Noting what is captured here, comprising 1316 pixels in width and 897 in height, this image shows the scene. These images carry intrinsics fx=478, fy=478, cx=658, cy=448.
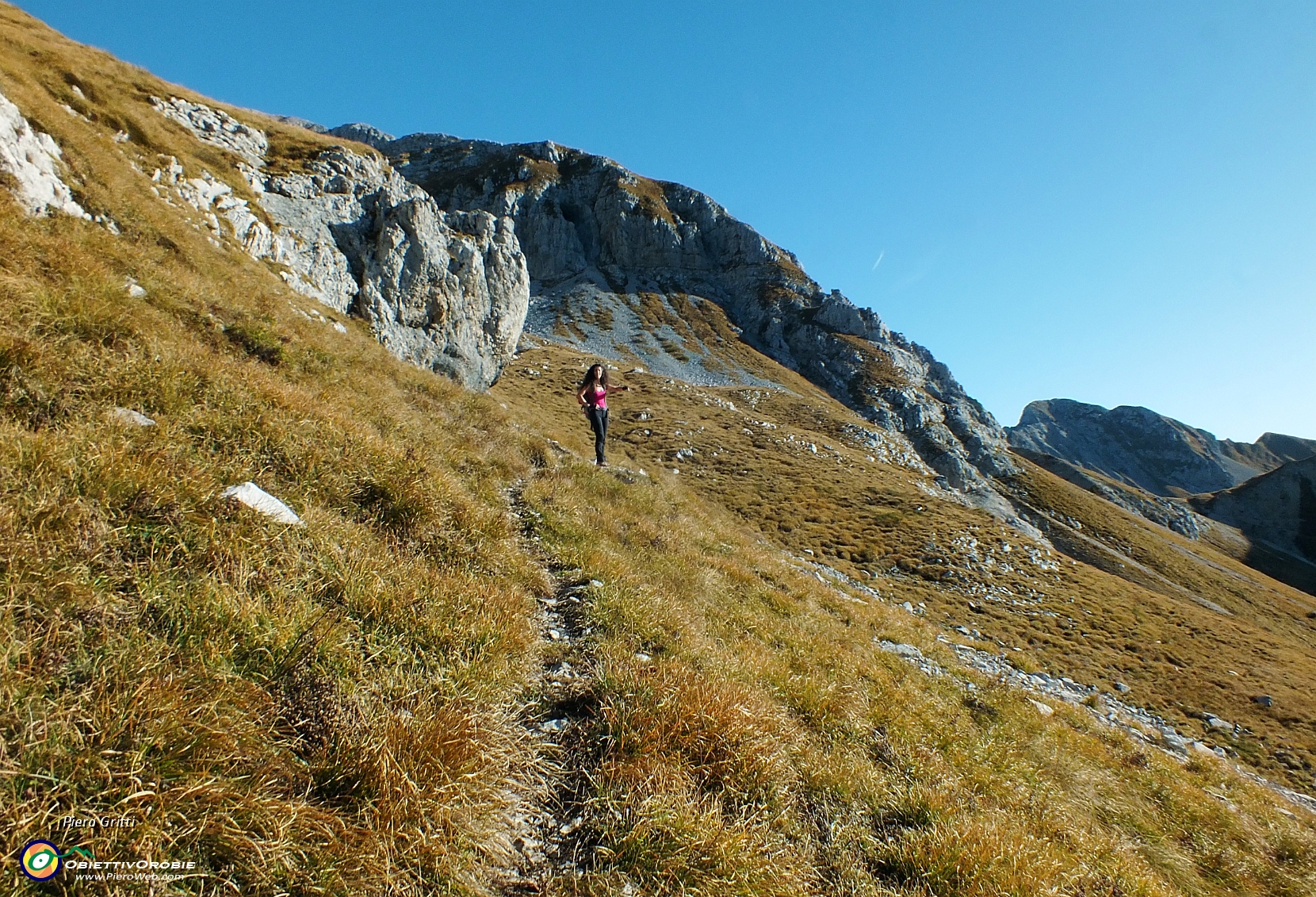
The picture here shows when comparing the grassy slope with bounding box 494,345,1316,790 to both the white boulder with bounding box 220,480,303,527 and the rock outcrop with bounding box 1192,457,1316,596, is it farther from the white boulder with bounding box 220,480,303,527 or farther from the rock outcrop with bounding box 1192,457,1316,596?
the rock outcrop with bounding box 1192,457,1316,596

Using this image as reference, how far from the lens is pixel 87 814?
1914 millimetres

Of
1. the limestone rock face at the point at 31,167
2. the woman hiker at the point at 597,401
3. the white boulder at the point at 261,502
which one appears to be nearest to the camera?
the white boulder at the point at 261,502

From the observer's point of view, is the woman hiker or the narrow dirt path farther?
the woman hiker

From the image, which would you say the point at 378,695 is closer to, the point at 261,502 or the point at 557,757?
the point at 557,757

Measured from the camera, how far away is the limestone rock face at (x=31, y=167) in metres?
8.94

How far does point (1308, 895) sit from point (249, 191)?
39.7 metres

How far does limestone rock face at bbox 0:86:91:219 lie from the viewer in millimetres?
8938

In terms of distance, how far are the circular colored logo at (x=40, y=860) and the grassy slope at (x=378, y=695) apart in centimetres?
5

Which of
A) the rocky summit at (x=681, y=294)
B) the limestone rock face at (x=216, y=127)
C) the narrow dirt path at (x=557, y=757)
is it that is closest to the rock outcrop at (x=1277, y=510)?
the rocky summit at (x=681, y=294)

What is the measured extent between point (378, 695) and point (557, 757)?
1.35 m

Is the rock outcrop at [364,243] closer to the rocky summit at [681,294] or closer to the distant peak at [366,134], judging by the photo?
the rocky summit at [681,294]

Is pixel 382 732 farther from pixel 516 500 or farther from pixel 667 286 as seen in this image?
pixel 667 286

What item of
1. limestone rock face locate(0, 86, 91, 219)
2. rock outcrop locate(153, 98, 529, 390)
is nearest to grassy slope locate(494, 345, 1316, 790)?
rock outcrop locate(153, 98, 529, 390)

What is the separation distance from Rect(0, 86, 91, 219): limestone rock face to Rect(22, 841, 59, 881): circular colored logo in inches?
497
